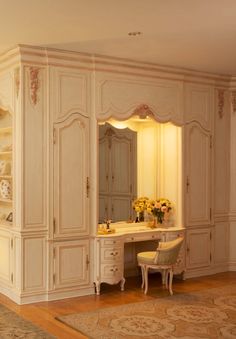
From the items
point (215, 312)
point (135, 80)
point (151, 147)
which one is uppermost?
point (135, 80)

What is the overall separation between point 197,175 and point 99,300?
7.85 ft

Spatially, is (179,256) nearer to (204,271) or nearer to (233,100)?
(204,271)

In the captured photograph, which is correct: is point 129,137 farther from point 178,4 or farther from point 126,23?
point 178,4

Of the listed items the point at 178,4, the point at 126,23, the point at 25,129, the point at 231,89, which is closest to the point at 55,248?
the point at 25,129

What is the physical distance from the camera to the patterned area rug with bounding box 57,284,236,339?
4.55 m

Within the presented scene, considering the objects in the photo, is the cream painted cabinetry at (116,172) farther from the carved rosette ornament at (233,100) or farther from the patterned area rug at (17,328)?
the patterned area rug at (17,328)

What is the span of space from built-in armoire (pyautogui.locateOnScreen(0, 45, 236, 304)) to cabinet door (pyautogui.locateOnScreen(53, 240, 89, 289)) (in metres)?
0.01

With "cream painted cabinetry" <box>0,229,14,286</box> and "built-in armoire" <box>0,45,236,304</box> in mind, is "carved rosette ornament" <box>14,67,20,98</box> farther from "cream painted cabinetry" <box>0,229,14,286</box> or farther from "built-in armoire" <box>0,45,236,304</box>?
"cream painted cabinetry" <box>0,229,14,286</box>

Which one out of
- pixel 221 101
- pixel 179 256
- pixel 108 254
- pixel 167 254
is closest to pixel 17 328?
pixel 108 254

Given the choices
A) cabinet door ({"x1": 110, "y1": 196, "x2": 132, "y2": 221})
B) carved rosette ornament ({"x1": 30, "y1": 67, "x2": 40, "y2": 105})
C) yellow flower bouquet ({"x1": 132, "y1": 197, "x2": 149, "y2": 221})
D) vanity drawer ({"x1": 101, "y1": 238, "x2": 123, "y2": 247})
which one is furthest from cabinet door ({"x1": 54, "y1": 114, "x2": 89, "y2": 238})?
yellow flower bouquet ({"x1": 132, "y1": 197, "x2": 149, "y2": 221})

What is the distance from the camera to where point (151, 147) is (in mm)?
7148

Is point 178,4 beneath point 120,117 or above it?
above

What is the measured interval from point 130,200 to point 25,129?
6.72 feet

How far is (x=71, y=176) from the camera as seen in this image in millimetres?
5898
